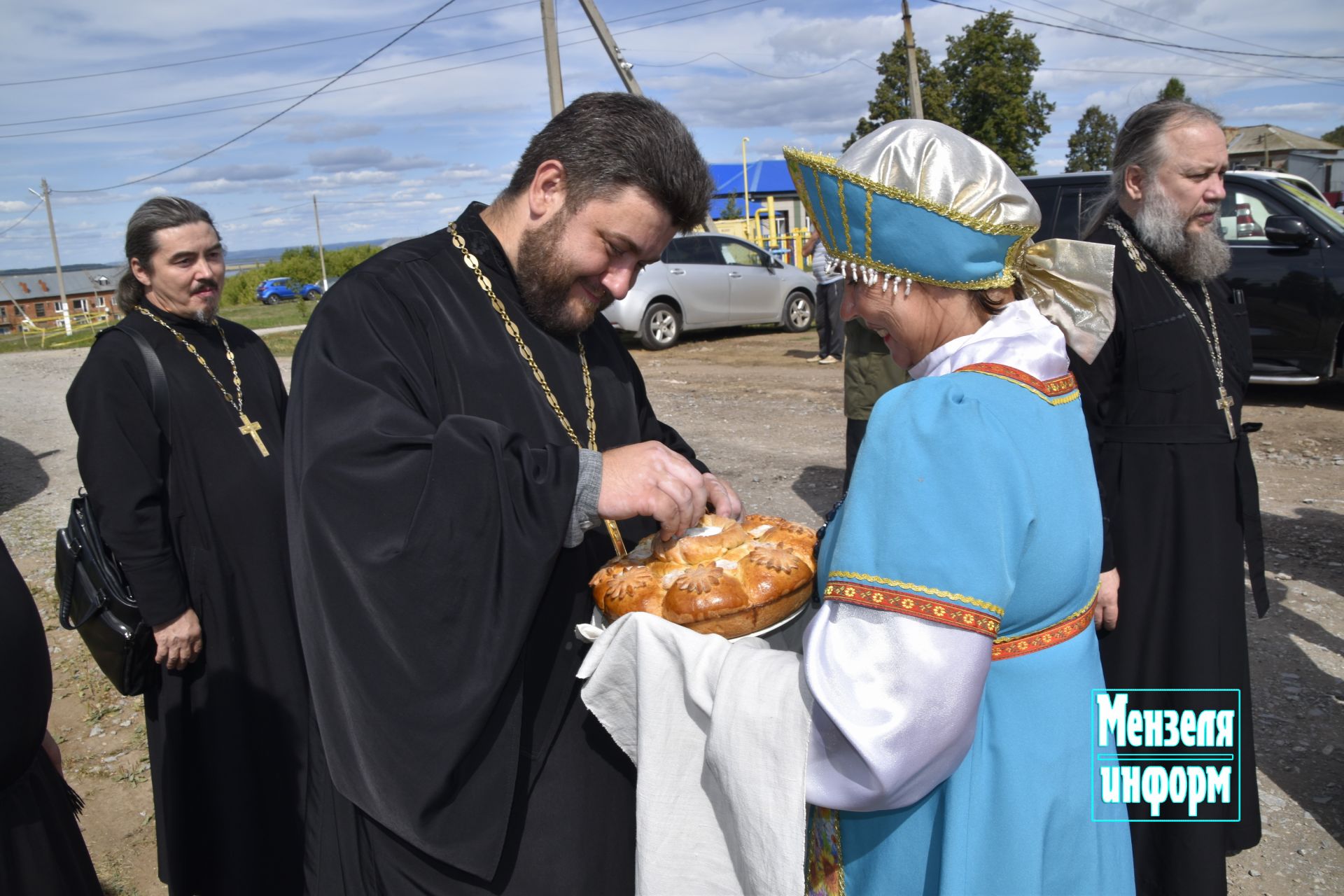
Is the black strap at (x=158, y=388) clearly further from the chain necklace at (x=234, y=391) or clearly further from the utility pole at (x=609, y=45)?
the utility pole at (x=609, y=45)

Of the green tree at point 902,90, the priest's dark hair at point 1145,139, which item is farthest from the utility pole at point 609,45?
the green tree at point 902,90

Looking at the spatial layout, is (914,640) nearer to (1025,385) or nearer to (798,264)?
(1025,385)

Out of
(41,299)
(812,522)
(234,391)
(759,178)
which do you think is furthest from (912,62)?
(41,299)

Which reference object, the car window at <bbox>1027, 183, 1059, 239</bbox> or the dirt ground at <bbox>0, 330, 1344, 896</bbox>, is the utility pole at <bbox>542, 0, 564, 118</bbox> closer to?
the dirt ground at <bbox>0, 330, 1344, 896</bbox>

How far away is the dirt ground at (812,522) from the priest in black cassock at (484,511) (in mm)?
2439

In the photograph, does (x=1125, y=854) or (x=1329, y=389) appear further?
(x=1329, y=389)

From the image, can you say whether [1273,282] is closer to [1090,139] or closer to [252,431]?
[252,431]

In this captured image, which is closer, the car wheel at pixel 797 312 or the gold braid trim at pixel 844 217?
the gold braid trim at pixel 844 217

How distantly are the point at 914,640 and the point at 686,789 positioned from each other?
53 cm

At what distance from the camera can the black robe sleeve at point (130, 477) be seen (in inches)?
113

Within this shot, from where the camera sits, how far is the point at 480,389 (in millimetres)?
1958

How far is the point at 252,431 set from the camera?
3.25 metres

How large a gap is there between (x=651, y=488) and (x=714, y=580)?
203 mm

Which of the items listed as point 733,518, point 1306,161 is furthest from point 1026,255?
point 1306,161
